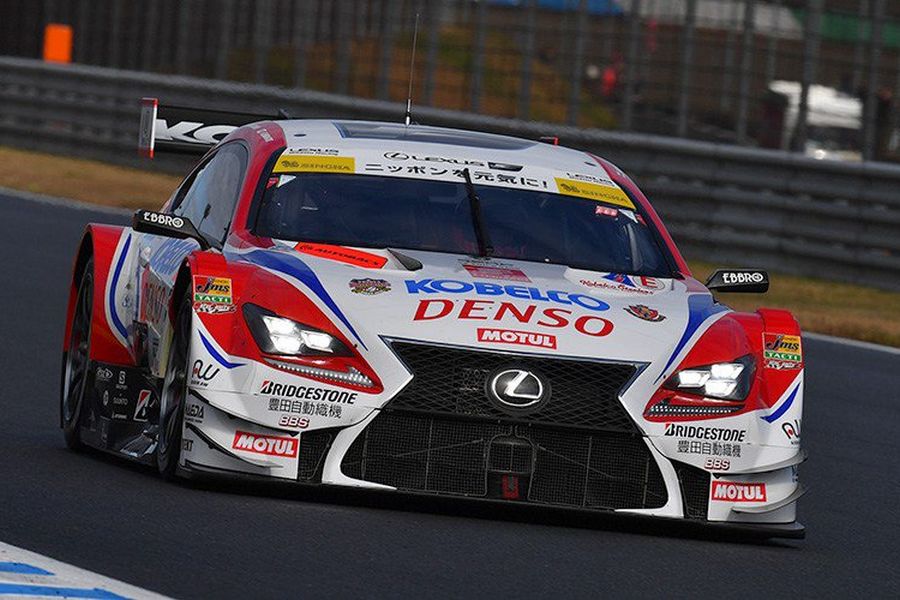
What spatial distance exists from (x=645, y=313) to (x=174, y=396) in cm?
159

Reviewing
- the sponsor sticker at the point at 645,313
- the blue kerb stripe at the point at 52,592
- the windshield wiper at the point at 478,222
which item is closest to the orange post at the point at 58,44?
the windshield wiper at the point at 478,222

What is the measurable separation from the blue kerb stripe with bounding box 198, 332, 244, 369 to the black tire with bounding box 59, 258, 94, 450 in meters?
1.60

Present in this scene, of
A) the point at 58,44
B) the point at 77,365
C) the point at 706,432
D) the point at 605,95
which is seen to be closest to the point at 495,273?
the point at 706,432

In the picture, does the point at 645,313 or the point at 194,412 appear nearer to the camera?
the point at 194,412

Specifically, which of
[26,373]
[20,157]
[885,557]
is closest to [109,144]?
[20,157]

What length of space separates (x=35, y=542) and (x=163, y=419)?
1.40 meters

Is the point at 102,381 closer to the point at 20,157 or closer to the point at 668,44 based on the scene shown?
the point at 668,44

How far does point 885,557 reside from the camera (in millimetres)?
7387

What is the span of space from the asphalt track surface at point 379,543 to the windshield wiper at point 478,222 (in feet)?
3.39

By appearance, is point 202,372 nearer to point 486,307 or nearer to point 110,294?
point 486,307

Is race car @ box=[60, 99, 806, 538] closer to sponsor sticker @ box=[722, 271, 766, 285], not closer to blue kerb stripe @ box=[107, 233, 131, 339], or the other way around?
sponsor sticker @ box=[722, 271, 766, 285]

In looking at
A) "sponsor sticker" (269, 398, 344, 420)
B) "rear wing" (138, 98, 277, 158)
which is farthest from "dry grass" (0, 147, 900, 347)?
"sponsor sticker" (269, 398, 344, 420)

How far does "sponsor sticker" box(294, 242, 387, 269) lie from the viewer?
24.8 ft

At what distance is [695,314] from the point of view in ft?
24.6
